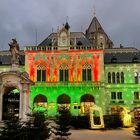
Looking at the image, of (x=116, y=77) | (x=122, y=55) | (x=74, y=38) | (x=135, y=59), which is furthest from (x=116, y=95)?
(x=74, y=38)

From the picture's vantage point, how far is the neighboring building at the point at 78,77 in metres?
61.9

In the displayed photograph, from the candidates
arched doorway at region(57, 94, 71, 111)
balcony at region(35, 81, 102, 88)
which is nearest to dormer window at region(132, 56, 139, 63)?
balcony at region(35, 81, 102, 88)

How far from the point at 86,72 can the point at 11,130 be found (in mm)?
48003

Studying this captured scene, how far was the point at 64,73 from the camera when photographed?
209 ft

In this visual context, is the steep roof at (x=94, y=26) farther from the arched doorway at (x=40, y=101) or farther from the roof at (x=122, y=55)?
the arched doorway at (x=40, y=101)

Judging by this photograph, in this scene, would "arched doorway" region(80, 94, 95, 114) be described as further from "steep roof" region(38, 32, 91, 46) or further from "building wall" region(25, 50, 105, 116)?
"steep roof" region(38, 32, 91, 46)

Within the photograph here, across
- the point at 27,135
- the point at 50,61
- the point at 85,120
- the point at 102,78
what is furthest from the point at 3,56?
the point at 27,135

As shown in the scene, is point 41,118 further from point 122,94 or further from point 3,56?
point 3,56

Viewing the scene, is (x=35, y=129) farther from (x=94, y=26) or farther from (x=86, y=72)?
(x=94, y=26)

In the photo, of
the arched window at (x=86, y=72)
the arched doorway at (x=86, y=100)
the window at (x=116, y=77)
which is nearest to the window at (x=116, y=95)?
the window at (x=116, y=77)

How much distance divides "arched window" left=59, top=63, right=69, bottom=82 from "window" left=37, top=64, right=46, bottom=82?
317 centimetres

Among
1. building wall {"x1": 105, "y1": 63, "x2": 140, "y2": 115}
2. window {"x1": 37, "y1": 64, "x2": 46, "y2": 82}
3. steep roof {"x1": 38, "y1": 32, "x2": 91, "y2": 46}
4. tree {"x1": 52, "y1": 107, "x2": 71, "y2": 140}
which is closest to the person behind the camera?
tree {"x1": 52, "y1": 107, "x2": 71, "y2": 140}

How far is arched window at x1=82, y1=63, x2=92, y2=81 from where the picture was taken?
207 feet

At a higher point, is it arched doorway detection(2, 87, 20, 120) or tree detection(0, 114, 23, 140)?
arched doorway detection(2, 87, 20, 120)
